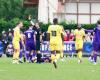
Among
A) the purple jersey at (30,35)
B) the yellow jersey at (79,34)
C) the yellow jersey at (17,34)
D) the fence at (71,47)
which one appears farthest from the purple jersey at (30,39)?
the fence at (71,47)

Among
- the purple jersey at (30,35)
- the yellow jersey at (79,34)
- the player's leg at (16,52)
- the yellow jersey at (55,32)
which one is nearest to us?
the yellow jersey at (55,32)

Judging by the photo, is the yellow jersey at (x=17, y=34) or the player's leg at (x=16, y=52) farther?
the player's leg at (x=16, y=52)

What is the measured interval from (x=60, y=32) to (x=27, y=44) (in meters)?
4.43

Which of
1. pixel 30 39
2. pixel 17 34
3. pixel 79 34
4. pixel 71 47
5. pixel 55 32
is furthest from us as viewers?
pixel 71 47

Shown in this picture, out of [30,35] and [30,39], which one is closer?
[30,35]

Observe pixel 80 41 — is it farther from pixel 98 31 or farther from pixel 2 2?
pixel 2 2

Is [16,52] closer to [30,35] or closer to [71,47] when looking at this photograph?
[30,35]

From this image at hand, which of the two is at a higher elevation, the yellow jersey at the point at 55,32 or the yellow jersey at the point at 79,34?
the yellow jersey at the point at 55,32

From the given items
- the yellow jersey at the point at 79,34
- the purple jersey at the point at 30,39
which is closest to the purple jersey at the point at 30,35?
the purple jersey at the point at 30,39

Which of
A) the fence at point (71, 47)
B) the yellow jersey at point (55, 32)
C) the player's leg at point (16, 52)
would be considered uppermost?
the yellow jersey at point (55, 32)

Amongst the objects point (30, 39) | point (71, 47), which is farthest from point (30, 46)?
point (71, 47)

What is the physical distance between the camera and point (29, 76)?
2186cm

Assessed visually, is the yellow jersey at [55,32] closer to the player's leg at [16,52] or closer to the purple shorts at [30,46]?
the purple shorts at [30,46]

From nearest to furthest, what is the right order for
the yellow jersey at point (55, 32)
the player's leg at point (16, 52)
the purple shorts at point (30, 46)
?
the yellow jersey at point (55, 32) → the player's leg at point (16, 52) → the purple shorts at point (30, 46)
